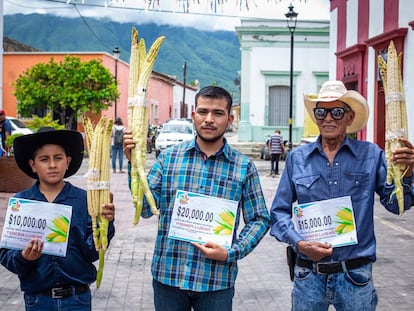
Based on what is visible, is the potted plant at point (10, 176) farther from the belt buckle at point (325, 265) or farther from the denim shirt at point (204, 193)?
the belt buckle at point (325, 265)

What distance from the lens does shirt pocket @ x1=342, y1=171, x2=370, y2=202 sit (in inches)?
145

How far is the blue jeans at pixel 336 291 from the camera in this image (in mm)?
3582

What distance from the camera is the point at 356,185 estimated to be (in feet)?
12.1

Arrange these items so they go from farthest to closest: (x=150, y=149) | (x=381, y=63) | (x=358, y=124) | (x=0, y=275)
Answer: (x=150, y=149), (x=0, y=275), (x=358, y=124), (x=381, y=63)

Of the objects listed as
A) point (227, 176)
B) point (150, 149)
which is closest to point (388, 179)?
point (227, 176)

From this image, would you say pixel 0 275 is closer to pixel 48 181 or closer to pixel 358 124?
pixel 48 181

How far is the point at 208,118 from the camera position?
351 cm

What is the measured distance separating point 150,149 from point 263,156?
709 cm

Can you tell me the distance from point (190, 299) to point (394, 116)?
1490 millimetres

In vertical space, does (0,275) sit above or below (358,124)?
below

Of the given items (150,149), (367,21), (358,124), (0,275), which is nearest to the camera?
(358,124)

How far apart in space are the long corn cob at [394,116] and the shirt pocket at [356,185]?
0.55ft

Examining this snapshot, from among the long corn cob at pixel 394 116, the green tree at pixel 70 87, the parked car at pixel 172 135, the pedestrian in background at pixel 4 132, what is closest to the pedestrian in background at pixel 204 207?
the long corn cob at pixel 394 116

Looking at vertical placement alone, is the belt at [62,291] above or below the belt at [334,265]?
below
